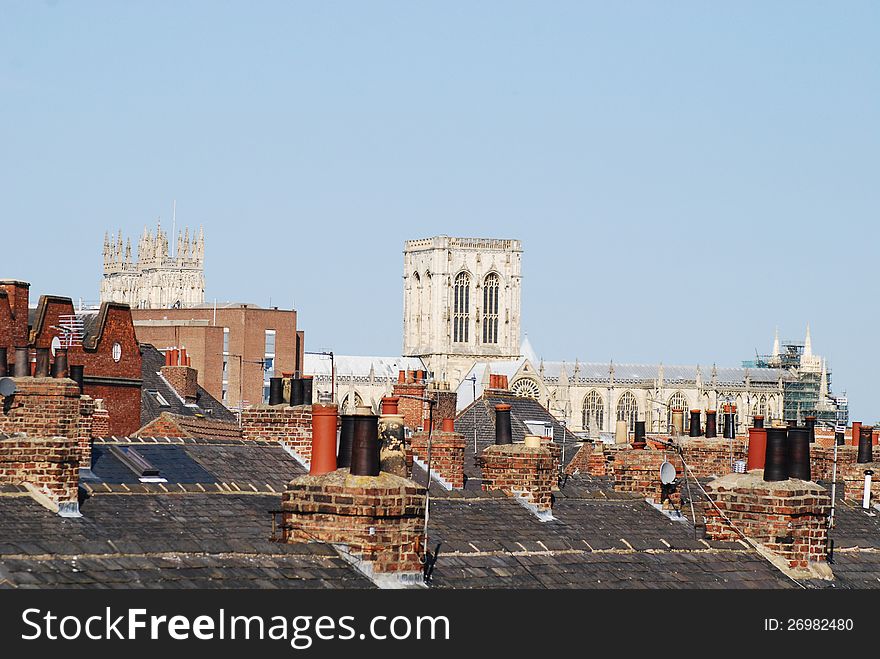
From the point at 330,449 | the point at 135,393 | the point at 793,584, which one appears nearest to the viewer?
the point at 330,449

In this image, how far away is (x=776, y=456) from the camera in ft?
94.3

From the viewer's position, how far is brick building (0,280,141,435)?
47656mm

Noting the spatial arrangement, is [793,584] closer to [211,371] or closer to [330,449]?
[330,449]

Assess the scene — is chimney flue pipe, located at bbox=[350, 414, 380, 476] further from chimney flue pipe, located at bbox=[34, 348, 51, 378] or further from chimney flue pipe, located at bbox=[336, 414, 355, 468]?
chimney flue pipe, located at bbox=[34, 348, 51, 378]

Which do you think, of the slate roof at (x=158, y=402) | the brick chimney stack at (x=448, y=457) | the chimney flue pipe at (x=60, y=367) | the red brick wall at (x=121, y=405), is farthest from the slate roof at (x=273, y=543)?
the slate roof at (x=158, y=402)

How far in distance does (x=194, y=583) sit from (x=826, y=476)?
27.9 m

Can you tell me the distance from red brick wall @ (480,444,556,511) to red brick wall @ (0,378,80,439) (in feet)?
21.7

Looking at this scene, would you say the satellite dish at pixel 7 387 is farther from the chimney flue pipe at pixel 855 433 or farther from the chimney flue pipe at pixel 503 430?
the chimney flue pipe at pixel 855 433

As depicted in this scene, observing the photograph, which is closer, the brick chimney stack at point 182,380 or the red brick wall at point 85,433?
the red brick wall at point 85,433

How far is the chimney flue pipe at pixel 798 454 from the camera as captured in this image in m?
29.0

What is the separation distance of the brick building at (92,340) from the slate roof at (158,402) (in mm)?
3019

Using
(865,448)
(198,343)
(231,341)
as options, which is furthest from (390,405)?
(231,341)
